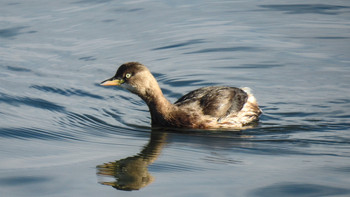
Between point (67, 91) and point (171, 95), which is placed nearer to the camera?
point (67, 91)

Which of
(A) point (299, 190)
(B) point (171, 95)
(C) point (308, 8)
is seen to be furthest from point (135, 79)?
(C) point (308, 8)

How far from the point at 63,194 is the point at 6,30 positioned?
374 inches

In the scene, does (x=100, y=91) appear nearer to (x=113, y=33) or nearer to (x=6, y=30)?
(x=113, y=33)

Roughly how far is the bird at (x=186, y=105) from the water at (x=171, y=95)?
0.25 meters

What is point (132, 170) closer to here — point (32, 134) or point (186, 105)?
point (32, 134)

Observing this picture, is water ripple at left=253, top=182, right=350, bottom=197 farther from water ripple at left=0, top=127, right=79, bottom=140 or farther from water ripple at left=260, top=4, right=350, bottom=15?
water ripple at left=260, top=4, right=350, bottom=15

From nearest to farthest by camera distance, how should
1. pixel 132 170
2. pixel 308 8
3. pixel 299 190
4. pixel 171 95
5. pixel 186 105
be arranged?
1. pixel 299 190
2. pixel 132 170
3. pixel 186 105
4. pixel 171 95
5. pixel 308 8

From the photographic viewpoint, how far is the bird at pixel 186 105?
387 inches

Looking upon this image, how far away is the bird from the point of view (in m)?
9.82

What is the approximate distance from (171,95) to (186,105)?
6.25ft

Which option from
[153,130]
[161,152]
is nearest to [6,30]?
[153,130]

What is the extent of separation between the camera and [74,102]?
36.3 ft

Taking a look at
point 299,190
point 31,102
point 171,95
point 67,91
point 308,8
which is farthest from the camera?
point 308,8

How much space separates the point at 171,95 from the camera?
1195 cm
